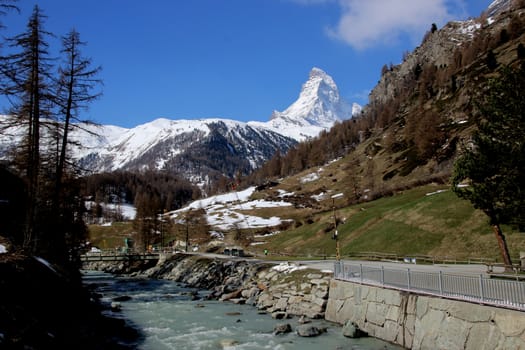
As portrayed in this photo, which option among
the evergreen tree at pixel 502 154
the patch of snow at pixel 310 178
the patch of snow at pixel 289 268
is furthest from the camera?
the patch of snow at pixel 310 178

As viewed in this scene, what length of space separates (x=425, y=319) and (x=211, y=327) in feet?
48.2

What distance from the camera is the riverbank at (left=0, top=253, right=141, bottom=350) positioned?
1252 cm

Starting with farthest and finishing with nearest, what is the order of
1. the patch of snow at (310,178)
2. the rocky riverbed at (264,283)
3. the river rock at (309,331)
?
the patch of snow at (310,178)
the rocky riverbed at (264,283)
the river rock at (309,331)

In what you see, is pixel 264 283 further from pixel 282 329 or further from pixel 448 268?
pixel 448 268

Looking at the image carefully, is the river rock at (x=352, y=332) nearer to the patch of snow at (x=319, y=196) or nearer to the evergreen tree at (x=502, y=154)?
the evergreen tree at (x=502, y=154)

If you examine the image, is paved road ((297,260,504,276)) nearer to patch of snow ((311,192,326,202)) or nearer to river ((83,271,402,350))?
river ((83,271,402,350))

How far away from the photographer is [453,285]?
59.5 ft

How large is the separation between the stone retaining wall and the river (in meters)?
1.03

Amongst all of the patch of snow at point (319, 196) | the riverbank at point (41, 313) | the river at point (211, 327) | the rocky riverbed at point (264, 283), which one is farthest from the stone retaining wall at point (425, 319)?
the patch of snow at point (319, 196)

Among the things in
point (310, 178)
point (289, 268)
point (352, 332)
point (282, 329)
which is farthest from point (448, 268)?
point (310, 178)

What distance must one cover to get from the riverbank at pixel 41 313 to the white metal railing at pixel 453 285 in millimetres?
14996

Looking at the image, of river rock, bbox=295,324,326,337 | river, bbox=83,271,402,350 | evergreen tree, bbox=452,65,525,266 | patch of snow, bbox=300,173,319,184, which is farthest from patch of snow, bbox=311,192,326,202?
river rock, bbox=295,324,326,337

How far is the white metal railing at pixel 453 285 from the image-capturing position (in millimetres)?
14992

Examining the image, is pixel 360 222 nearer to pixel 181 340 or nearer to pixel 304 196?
pixel 181 340
